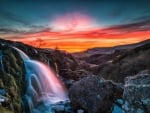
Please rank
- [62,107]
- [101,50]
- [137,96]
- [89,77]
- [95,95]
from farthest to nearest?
[101,50] → [62,107] → [89,77] → [95,95] → [137,96]

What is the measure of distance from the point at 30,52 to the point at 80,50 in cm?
287

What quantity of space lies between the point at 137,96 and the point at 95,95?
4.52m

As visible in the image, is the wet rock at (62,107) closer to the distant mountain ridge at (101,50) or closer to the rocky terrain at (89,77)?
the rocky terrain at (89,77)

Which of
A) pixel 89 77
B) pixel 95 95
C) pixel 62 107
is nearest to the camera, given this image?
pixel 95 95

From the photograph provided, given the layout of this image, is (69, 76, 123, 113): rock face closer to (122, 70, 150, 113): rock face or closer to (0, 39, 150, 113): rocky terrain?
(0, 39, 150, 113): rocky terrain

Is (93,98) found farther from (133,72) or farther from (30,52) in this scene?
(133,72)

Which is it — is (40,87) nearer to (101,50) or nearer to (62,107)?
(62,107)

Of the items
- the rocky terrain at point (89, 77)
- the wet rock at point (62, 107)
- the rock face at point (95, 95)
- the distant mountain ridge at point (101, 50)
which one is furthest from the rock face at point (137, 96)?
the distant mountain ridge at point (101, 50)

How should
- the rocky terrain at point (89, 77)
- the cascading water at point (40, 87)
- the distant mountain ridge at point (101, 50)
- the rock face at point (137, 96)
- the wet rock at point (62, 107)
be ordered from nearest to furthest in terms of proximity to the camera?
the rock face at point (137, 96)
the rocky terrain at point (89, 77)
the wet rock at point (62, 107)
the cascading water at point (40, 87)
the distant mountain ridge at point (101, 50)

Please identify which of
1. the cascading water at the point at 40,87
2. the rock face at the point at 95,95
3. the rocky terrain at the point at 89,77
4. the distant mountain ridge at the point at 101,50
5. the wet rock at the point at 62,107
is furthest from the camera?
the distant mountain ridge at the point at 101,50

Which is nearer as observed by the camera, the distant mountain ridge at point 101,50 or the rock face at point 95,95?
the rock face at point 95,95

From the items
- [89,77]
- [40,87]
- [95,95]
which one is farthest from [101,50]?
[95,95]

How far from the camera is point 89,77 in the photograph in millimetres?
12680

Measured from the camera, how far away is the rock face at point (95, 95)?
12312 mm
